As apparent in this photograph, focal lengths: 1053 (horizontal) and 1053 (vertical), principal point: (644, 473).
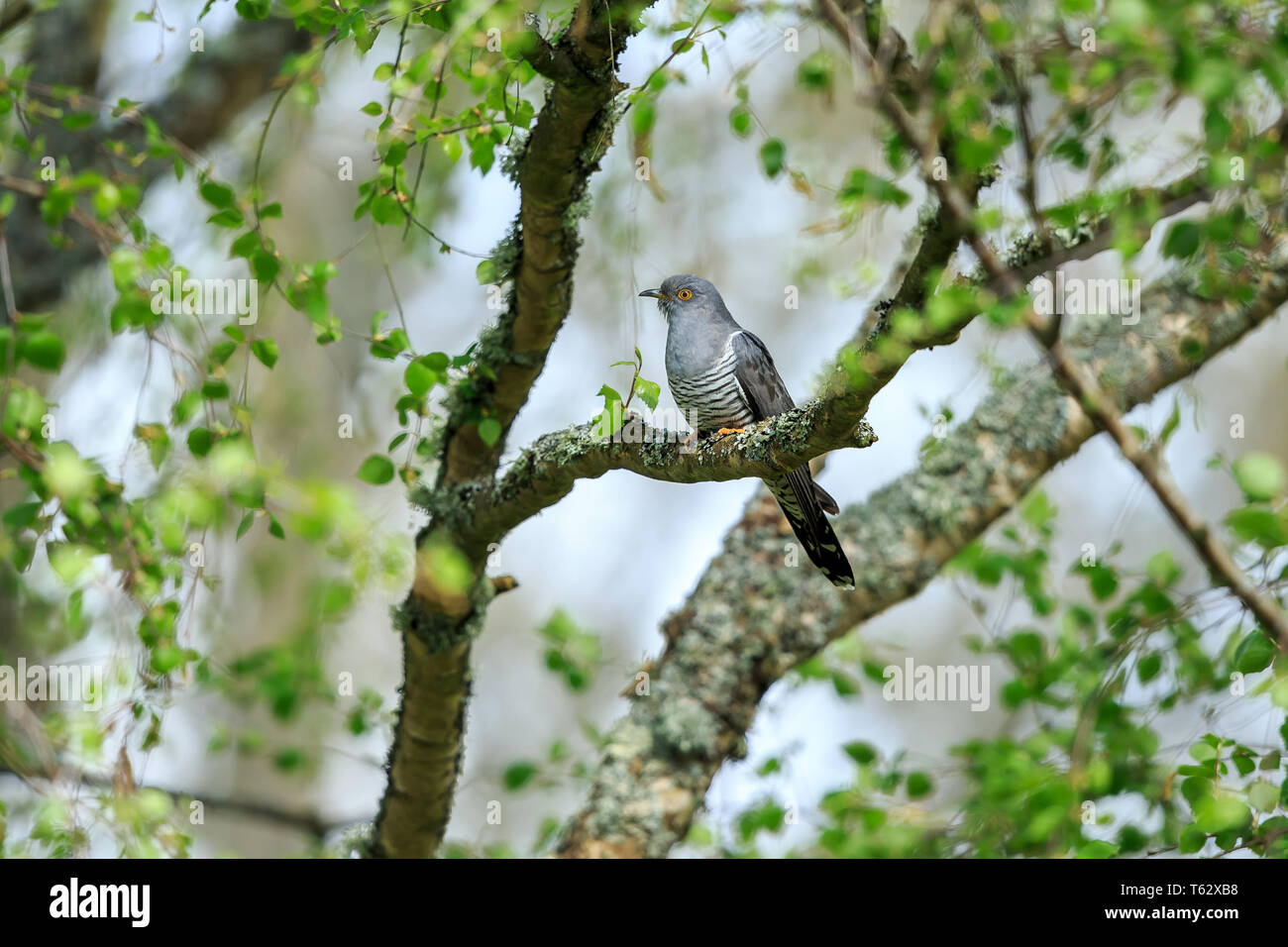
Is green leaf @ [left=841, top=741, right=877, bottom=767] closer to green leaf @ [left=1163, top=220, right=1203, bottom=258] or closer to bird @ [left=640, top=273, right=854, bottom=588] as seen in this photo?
bird @ [left=640, top=273, right=854, bottom=588]

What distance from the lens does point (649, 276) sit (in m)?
5.45

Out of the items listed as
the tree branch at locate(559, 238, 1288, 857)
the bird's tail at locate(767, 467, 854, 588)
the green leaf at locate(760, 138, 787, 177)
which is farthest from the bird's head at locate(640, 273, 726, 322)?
the green leaf at locate(760, 138, 787, 177)

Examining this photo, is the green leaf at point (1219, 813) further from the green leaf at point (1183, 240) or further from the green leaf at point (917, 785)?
the green leaf at point (917, 785)

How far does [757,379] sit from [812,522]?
2.37 feet

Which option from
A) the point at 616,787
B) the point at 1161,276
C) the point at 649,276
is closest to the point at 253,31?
the point at 649,276

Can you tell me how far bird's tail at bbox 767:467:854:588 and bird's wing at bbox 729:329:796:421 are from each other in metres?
0.46

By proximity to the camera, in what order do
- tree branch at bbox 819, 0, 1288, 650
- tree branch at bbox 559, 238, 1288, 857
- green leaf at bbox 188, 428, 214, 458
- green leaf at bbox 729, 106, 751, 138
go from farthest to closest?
tree branch at bbox 559, 238, 1288, 857, green leaf at bbox 729, 106, 751, 138, green leaf at bbox 188, 428, 214, 458, tree branch at bbox 819, 0, 1288, 650

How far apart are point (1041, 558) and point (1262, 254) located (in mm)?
2271

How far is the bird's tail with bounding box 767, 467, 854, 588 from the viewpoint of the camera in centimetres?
352

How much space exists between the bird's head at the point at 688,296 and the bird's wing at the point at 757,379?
1.07ft

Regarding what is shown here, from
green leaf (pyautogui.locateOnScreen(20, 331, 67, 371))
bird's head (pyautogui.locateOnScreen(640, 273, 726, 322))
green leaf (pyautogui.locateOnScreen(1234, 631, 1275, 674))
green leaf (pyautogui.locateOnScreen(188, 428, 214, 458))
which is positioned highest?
bird's head (pyautogui.locateOnScreen(640, 273, 726, 322))

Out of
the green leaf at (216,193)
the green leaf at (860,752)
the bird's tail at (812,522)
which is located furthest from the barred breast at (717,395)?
the green leaf at (216,193)

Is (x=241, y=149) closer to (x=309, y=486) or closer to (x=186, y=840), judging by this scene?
(x=186, y=840)

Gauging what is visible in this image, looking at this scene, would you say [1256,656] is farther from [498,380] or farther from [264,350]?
[264,350]
